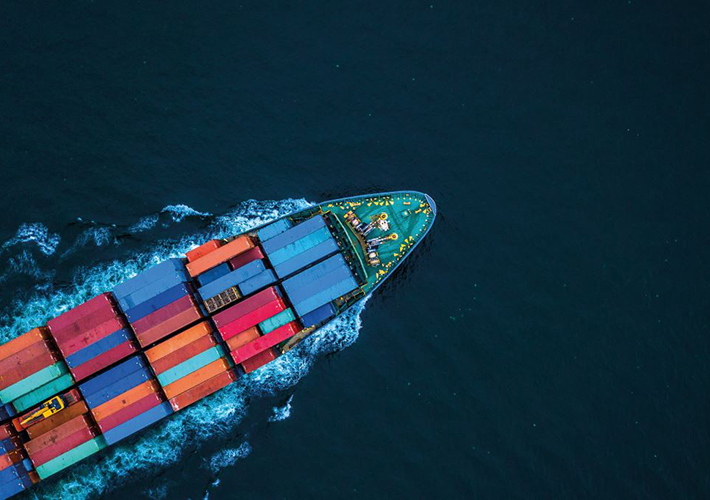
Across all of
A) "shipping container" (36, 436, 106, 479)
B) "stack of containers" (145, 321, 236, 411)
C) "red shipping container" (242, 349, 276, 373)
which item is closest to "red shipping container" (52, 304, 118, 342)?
"stack of containers" (145, 321, 236, 411)

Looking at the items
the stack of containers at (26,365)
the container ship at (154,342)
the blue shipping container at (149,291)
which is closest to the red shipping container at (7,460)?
the container ship at (154,342)

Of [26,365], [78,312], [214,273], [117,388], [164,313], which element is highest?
[78,312]

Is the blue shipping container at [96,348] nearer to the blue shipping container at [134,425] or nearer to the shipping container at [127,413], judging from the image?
the shipping container at [127,413]

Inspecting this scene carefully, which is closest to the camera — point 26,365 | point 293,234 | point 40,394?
point 26,365

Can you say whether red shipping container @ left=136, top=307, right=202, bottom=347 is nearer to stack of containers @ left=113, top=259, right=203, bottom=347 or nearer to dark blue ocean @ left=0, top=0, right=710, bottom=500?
stack of containers @ left=113, top=259, right=203, bottom=347

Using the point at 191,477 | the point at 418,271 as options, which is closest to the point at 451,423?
the point at 418,271

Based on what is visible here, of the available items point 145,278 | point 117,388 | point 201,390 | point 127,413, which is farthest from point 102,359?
point 201,390

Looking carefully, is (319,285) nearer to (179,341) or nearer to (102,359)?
(179,341)
